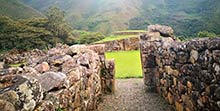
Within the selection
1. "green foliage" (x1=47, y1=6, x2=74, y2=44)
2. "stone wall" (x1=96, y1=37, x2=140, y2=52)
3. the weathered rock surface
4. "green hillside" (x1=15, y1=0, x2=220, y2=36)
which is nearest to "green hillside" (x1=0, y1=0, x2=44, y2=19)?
"green hillside" (x1=15, y1=0, x2=220, y2=36)

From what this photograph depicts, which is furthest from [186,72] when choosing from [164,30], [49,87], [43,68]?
[164,30]

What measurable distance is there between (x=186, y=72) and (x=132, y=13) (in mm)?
113450

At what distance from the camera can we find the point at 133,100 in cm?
1243

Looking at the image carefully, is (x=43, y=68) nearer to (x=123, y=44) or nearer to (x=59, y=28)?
(x=123, y=44)

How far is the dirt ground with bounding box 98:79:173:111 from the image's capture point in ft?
36.6

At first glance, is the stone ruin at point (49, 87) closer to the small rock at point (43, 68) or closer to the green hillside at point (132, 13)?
the small rock at point (43, 68)

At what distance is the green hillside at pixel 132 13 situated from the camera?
293 ft

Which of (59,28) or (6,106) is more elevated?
(59,28)

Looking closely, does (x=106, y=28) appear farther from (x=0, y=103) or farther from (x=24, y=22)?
(x=0, y=103)

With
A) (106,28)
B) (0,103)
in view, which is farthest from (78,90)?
(106,28)

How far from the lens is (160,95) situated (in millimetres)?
12781

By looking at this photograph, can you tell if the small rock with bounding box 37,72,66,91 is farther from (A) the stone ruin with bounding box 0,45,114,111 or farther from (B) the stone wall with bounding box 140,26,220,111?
(B) the stone wall with bounding box 140,26,220,111

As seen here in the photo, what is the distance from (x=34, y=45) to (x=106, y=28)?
52.1 metres

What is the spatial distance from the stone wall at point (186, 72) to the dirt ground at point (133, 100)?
369 millimetres
